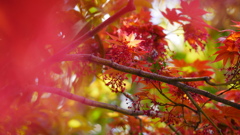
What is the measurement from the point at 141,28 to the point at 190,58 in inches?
82.9

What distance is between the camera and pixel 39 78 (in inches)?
34.5

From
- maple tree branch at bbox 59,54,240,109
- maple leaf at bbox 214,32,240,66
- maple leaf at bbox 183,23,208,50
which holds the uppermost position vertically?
maple leaf at bbox 183,23,208,50

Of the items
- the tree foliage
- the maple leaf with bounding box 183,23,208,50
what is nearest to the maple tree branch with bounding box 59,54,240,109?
the tree foliage

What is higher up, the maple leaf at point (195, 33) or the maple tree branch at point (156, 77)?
the maple leaf at point (195, 33)

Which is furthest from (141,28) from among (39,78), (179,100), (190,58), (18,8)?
(190,58)

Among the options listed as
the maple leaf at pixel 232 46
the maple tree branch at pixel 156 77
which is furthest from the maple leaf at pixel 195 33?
the maple tree branch at pixel 156 77

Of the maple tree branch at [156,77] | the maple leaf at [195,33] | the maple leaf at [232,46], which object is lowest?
the maple tree branch at [156,77]

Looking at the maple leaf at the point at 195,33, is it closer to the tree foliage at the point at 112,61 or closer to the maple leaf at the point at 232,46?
the tree foliage at the point at 112,61

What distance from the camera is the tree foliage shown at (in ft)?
1.81

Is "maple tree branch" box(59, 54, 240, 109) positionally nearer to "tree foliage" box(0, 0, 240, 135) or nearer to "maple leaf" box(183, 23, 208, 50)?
"tree foliage" box(0, 0, 240, 135)

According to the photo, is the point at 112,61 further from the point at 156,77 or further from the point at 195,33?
the point at 195,33

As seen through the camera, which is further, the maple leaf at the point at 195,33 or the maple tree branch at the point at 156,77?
the maple leaf at the point at 195,33

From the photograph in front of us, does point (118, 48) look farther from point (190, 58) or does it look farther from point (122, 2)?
point (190, 58)

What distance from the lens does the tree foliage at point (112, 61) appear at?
553 mm
